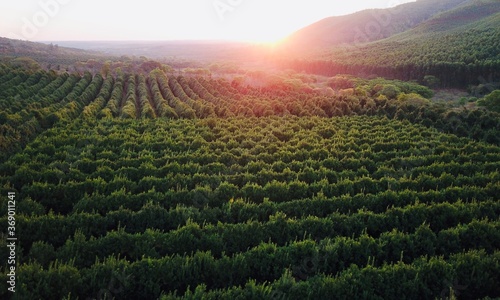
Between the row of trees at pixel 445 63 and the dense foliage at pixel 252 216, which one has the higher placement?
the row of trees at pixel 445 63

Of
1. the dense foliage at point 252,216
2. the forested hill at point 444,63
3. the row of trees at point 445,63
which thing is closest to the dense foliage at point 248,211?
the dense foliage at point 252,216

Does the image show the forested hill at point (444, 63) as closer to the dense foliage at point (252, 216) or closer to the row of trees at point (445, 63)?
the row of trees at point (445, 63)

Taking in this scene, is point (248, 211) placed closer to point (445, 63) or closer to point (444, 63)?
point (445, 63)

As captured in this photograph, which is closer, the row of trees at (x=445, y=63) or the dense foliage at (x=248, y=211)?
the dense foliage at (x=248, y=211)

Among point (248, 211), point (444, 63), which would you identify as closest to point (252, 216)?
point (248, 211)

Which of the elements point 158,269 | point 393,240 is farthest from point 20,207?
point 393,240

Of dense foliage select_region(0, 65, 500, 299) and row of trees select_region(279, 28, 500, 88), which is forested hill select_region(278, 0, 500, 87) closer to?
row of trees select_region(279, 28, 500, 88)

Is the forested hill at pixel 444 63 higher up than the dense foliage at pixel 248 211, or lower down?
higher up

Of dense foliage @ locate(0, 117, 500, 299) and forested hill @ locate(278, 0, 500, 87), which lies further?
forested hill @ locate(278, 0, 500, 87)

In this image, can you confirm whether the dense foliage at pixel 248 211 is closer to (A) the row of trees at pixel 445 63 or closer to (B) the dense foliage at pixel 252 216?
(B) the dense foliage at pixel 252 216

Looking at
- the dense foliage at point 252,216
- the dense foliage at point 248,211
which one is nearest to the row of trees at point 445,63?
the dense foliage at point 248,211

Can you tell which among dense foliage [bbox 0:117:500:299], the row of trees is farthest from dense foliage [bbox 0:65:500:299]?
the row of trees

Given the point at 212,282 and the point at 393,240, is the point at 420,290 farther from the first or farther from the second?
the point at 212,282
